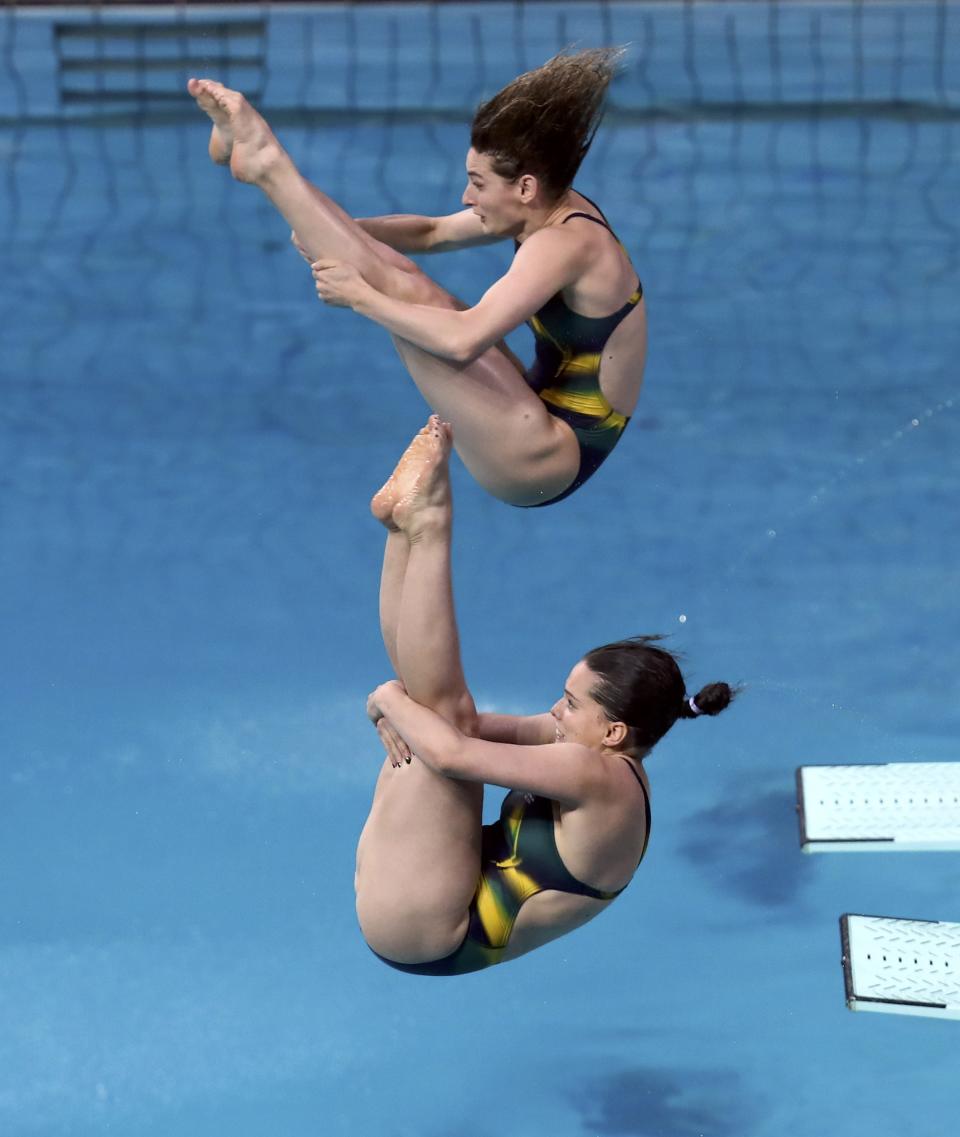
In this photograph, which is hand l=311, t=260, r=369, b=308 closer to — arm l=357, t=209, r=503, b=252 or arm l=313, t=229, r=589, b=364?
arm l=313, t=229, r=589, b=364

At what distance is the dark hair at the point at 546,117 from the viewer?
14.1 feet

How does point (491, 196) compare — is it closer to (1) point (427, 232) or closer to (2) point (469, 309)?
(2) point (469, 309)

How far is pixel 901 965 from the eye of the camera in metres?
5.73

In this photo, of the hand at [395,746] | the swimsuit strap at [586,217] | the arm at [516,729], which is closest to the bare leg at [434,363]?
the swimsuit strap at [586,217]

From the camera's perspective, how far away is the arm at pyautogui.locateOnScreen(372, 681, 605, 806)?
4.17 metres

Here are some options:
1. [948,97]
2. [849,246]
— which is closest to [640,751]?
[849,246]

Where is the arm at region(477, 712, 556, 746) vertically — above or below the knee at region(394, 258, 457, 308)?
below

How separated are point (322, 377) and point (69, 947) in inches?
155

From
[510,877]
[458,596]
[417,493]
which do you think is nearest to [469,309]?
[417,493]

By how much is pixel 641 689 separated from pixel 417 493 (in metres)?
0.73

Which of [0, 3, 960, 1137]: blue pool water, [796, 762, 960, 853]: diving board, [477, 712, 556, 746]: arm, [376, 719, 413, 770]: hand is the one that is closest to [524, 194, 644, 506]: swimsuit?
[477, 712, 556, 746]: arm

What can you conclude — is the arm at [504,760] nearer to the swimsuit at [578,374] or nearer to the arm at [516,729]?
the arm at [516,729]

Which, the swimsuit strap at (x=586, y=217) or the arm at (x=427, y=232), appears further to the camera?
the arm at (x=427, y=232)

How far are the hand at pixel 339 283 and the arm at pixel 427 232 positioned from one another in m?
0.58
